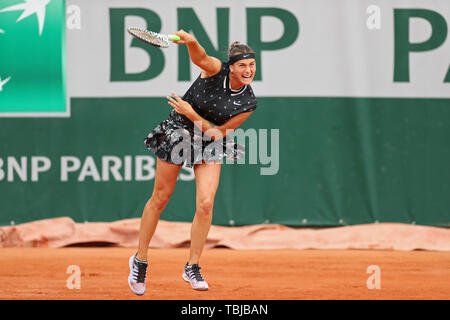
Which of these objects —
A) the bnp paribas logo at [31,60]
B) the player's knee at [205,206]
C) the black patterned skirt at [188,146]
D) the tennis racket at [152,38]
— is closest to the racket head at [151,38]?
the tennis racket at [152,38]

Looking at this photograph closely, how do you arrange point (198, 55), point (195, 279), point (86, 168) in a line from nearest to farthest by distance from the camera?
point (198, 55), point (195, 279), point (86, 168)

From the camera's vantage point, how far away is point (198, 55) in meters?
3.71

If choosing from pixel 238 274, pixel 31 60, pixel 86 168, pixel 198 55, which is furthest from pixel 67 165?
pixel 198 55

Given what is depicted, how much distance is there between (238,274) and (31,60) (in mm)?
2972

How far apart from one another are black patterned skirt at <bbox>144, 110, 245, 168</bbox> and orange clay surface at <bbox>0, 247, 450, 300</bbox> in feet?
2.73

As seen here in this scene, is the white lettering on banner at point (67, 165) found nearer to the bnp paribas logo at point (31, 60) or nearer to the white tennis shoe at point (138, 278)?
the bnp paribas logo at point (31, 60)

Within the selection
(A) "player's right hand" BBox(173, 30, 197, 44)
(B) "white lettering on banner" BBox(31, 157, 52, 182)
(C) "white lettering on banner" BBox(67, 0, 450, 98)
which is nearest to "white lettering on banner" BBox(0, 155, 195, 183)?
(B) "white lettering on banner" BBox(31, 157, 52, 182)

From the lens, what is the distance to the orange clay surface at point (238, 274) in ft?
13.8

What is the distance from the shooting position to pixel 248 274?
4.93 meters

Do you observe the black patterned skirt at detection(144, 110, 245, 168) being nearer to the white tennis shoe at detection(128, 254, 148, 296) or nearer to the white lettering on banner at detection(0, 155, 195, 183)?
the white tennis shoe at detection(128, 254, 148, 296)

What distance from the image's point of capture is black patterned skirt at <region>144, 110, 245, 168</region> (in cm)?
392

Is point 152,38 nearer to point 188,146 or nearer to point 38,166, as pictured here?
point 188,146


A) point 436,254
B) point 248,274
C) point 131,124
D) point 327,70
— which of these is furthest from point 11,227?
point 436,254

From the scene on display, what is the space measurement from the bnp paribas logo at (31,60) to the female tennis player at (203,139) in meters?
2.73
